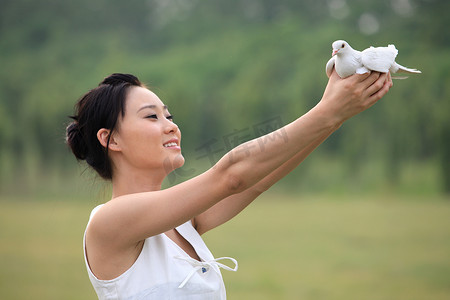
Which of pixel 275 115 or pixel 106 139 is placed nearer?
pixel 106 139

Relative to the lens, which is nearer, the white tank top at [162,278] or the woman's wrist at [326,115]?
the woman's wrist at [326,115]

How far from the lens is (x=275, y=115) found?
11242mm

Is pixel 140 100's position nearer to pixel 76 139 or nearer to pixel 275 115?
pixel 76 139

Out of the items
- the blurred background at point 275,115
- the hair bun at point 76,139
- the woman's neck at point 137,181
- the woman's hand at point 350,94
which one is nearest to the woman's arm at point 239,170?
the woman's hand at point 350,94

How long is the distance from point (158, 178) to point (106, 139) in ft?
0.53

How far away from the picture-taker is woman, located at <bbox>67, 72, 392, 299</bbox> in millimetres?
1054

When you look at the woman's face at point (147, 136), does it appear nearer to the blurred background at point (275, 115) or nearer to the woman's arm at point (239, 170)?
the woman's arm at point (239, 170)

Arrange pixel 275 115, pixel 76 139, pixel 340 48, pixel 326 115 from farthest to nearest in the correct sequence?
pixel 275 115, pixel 76 139, pixel 340 48, pixel 326 115

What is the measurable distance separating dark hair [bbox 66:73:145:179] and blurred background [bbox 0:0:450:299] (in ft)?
10.9

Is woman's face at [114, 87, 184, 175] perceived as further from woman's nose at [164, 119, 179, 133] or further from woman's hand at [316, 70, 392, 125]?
woman's hand at [316, 70, 392, 125]

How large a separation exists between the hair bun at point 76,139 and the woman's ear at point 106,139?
10 centimetres

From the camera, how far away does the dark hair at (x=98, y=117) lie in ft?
4.36

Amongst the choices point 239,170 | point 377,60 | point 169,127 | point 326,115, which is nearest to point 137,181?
point 169,127

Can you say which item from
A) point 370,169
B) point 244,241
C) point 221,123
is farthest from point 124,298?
point 221,123
